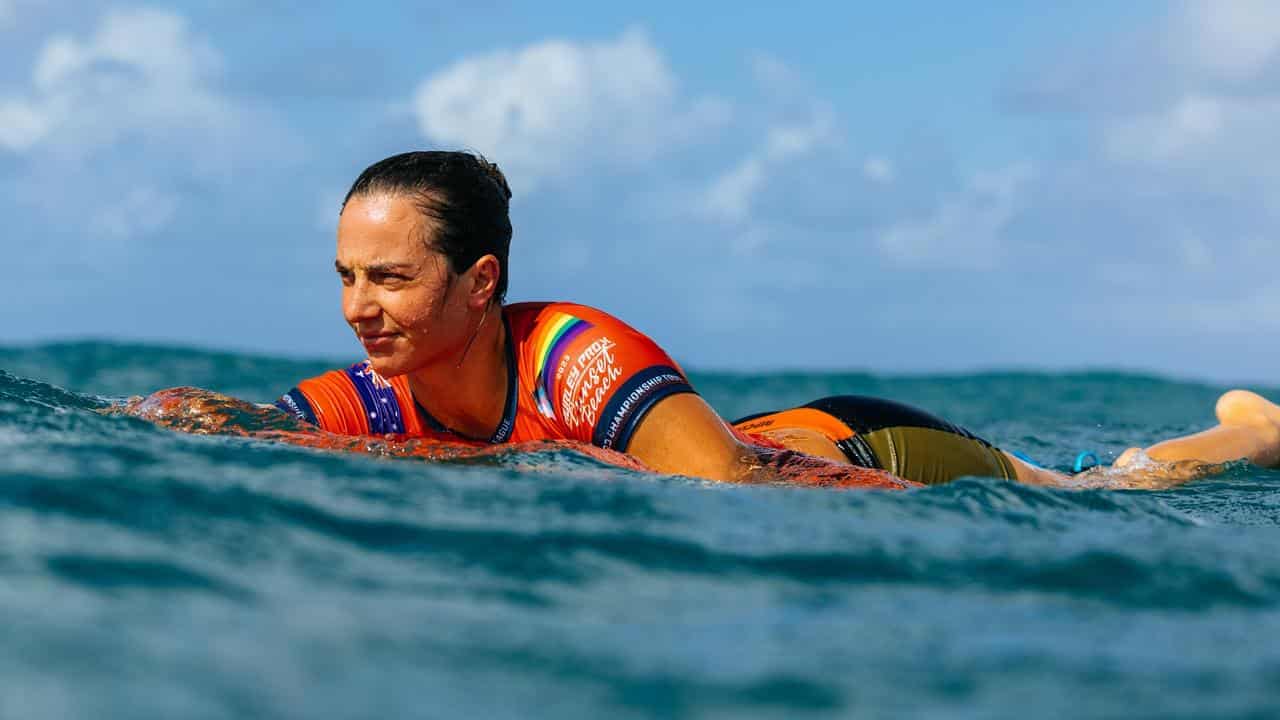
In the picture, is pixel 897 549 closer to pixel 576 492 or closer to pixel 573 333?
pixel 576 492

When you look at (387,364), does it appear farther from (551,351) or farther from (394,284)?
(551,351)

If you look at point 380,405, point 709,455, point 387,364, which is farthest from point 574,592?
point 380,405

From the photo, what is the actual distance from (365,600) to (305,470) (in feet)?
4.52

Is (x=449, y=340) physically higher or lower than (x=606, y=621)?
higher

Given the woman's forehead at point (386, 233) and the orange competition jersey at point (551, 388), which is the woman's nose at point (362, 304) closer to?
the woman's forehead at point (386, 233)

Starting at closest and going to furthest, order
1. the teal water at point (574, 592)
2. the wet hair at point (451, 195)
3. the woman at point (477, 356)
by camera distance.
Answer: the teal water at point (574, 592), the woman at point (477, 356), the wet hair at point (451, 195)

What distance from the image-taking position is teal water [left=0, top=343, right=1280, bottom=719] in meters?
2.40

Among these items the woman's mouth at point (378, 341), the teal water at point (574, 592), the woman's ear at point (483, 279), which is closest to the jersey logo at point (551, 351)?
the woman's ear at point (483, 279)

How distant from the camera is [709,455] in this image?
4.59m

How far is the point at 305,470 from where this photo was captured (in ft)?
13.6

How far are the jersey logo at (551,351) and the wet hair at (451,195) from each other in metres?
0.28

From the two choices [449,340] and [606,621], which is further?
[449,340]

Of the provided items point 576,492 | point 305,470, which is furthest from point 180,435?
point 576,492

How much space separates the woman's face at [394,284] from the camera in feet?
15.8
